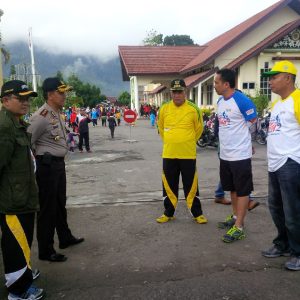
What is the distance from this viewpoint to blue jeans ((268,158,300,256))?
11.5 feet

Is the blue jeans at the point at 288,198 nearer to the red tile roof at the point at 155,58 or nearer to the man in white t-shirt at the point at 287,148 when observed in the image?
the man in white t-shirt at the point at 287,148

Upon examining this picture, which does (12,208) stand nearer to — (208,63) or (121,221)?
(121,221)

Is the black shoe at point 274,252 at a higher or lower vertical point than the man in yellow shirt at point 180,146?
lower

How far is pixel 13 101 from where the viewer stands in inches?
119

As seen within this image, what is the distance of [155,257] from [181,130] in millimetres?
1760

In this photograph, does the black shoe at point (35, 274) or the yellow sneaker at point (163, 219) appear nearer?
the black shoe at point (35, 274)

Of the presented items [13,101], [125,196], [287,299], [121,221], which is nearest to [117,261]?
[121,221]

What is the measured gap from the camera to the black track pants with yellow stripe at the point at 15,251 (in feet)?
9.92

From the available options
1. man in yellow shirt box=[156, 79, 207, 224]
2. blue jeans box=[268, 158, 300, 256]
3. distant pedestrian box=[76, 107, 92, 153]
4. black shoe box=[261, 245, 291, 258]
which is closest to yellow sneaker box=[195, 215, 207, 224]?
man in yellow shirt box=[156, 79, 207, 224]

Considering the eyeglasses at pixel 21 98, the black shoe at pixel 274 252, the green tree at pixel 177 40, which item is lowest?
the black shoe at pixel 274 252

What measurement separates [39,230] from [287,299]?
2501 millimetres

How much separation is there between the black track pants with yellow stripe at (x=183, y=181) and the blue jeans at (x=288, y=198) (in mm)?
1325

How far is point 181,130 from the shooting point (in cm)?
491

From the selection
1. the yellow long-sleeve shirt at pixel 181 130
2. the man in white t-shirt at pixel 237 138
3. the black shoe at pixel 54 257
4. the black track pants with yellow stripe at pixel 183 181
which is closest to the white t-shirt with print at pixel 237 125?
the man in white t-shirt at pixel 237 138
